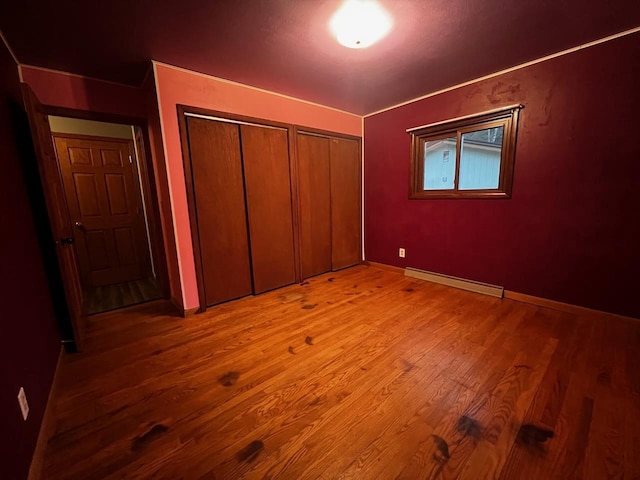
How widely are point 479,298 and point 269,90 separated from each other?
3.35m

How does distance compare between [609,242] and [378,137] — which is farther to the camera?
[378,137]

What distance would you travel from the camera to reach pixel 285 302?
2.88 metres

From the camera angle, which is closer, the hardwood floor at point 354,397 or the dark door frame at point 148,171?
the hardwood floor at point 354,397

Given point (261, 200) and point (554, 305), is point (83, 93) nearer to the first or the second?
point (261, 200)

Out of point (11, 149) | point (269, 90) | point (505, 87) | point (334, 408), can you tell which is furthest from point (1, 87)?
point (505, 87)

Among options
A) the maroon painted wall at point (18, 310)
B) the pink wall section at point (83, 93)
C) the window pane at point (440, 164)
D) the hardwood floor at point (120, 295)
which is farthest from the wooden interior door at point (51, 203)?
the window pane at point (440, 164)

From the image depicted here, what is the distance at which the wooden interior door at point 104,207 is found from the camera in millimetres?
3270

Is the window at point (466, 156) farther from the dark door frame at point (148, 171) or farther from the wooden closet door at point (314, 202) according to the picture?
the dark door frame at point (148, 171)

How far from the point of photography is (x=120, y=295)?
324cm

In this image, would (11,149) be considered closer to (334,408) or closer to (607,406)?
(334,408)

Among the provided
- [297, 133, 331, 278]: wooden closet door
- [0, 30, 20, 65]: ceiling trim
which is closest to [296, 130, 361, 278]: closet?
[297, 133, 331, 278]: wooden closet door

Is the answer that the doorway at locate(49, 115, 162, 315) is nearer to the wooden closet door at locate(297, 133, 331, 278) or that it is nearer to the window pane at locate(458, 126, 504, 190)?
the wooden closet door at locate(297, 133, 331, 278)

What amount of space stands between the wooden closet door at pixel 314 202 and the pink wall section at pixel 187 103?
512 millimetres

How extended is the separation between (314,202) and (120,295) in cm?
279
